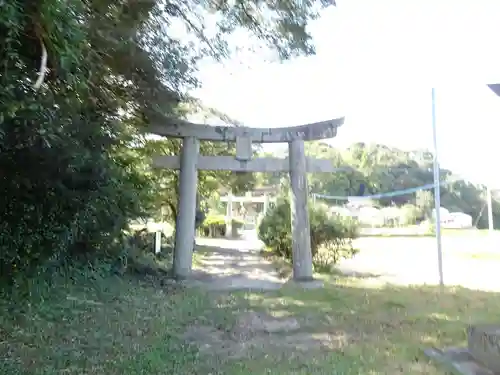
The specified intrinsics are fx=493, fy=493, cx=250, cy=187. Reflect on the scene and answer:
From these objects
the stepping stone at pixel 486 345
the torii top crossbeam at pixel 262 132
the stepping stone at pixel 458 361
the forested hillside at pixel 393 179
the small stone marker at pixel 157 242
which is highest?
the forested hillside at pixel 393 179

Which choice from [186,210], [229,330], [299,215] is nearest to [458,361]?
[229,330]

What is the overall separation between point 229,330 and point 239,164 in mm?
3722

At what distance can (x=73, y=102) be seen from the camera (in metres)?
2.91

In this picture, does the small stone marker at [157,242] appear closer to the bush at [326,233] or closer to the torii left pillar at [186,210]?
the bush at [326,233]

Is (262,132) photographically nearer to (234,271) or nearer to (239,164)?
(239,164)

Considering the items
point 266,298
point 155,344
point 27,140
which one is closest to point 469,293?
point 266,298

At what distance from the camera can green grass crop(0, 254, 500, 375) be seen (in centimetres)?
361

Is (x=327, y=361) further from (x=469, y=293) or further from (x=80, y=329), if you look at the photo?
(x=469, y=293)

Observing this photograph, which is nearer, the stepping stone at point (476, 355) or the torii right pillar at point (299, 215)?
the stepping stone at point (476, 355)

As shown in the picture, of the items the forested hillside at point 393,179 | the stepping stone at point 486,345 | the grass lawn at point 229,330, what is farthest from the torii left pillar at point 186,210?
the forested hillside at point 393,179

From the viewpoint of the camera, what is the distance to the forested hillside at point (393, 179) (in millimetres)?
24812

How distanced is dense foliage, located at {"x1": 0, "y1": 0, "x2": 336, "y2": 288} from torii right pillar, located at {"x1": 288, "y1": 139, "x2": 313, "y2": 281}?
320cm

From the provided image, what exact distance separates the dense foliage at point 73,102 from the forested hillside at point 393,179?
19057 millimetres

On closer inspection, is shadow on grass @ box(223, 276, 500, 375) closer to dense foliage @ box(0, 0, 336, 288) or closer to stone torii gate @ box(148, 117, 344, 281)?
stone torii gate @ box(148, 117, 344, 281)
